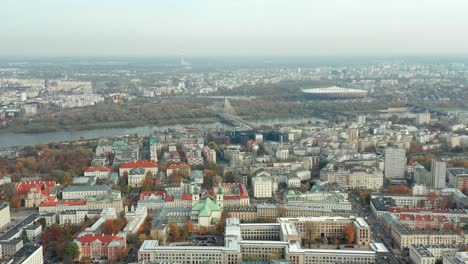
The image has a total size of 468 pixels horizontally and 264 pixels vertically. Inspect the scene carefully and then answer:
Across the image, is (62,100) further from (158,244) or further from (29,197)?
(158,244)

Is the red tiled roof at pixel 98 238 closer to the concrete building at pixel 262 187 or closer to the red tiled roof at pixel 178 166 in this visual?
the concrete building at pixel 262 187

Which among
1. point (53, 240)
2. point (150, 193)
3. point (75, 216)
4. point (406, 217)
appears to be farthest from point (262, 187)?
point (53, 240)

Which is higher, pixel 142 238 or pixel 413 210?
pixel 413 210

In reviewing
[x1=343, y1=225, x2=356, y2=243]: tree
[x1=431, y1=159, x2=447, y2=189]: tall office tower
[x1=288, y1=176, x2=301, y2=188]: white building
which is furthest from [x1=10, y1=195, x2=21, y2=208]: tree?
[x1=431, y1=159, x2=447, y2=189]: tall office tower

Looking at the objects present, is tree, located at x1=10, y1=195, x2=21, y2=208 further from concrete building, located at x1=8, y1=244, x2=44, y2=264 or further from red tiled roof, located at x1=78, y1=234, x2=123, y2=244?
concrete building, located at x1=8, y1=244, x2=44, y2=264

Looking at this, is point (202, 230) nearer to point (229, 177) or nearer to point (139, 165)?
point (229, 177)

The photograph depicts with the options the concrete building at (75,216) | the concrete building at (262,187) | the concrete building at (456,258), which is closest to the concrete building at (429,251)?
the concrete building at (456,258)
